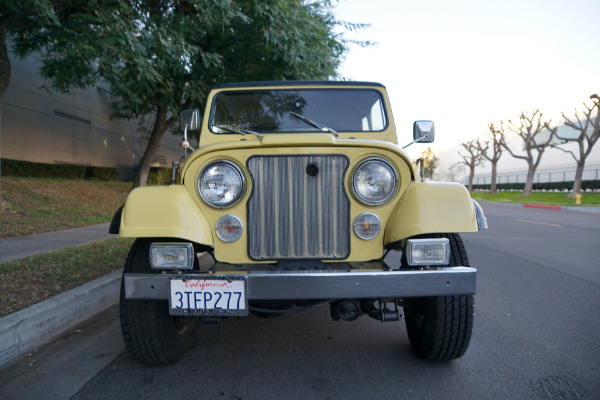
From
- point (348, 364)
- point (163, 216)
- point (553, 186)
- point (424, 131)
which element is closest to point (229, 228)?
point (163, 216)

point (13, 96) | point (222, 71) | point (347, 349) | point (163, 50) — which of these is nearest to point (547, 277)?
point (347, 349)

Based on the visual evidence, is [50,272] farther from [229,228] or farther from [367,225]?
[367,225]

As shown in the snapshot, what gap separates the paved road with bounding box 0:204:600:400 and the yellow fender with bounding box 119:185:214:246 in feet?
2.83

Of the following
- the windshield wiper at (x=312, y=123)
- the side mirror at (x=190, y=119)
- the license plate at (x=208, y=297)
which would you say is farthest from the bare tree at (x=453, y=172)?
the license plate at (x=208, y=297)

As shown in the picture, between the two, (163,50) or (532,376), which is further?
(163,50)

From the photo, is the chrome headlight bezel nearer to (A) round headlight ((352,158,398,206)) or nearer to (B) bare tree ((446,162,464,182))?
(A) round headlight ((352,158,398,206))

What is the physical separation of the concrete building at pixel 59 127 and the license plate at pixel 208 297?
12.4 m

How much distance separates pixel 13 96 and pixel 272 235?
52.1ft

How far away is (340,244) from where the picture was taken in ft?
8.13

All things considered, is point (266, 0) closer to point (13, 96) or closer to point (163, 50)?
point (163, 50)

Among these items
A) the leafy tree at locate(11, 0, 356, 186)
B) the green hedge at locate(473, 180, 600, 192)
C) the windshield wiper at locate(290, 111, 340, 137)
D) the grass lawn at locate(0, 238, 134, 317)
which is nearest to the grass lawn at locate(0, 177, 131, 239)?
the grass lawn at locate(0, 238, 134, 317)

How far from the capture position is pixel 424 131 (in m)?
3.68

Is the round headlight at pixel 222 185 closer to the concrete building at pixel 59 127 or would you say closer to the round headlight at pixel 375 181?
the round headlight at pixel 375 181

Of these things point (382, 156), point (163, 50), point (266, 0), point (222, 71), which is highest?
point (266, 0)
